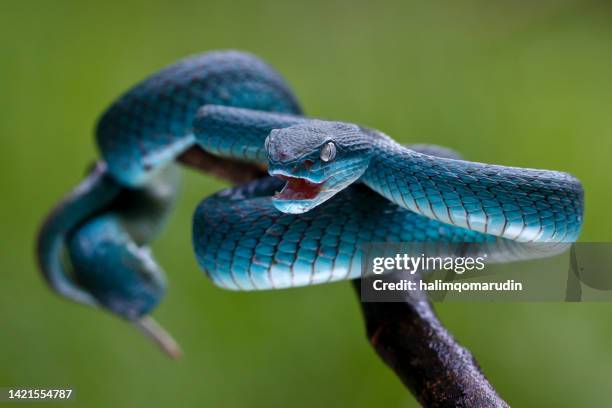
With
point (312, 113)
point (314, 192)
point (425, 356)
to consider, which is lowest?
point (312, 113)

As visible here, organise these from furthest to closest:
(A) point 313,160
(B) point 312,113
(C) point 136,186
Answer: (B) point 312,113
(C) point 136,186
(A) point 313,160

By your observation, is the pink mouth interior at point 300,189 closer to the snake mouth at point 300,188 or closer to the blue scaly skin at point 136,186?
the snake mouth at point 300,188

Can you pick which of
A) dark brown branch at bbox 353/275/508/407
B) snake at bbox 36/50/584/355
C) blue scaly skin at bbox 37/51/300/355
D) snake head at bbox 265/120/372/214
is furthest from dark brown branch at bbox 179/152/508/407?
blue scaly skin at bbox 37/51/300/355

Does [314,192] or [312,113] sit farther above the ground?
[314,192]

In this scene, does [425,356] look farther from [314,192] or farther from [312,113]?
[312,113]

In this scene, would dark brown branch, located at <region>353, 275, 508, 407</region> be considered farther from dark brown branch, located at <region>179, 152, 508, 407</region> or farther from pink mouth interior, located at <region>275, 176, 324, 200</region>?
pink mouth interior, located at <region>275, 176, 324, 200</region>

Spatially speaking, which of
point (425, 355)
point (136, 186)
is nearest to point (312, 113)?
point (136, 186)

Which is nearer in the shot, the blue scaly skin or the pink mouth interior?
the pink mouth interior
